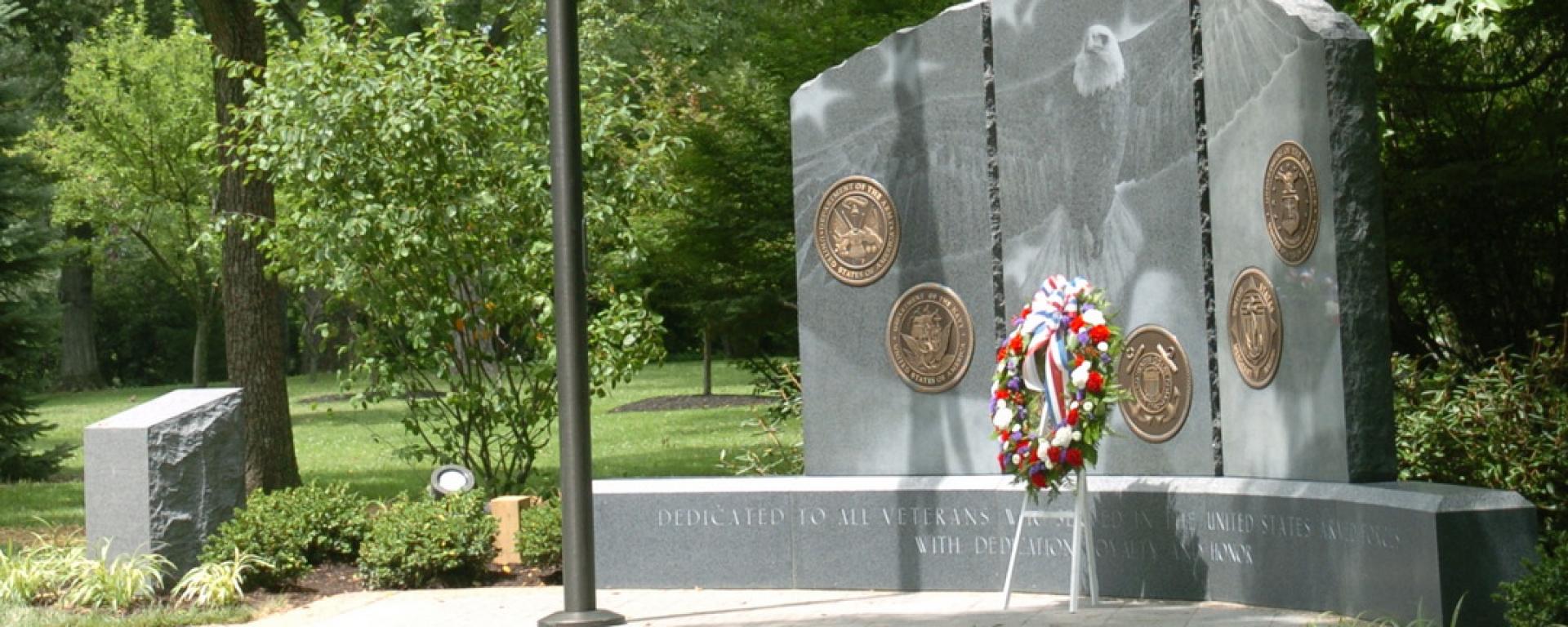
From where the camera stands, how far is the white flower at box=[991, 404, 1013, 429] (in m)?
9.26

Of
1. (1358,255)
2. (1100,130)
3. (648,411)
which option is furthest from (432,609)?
(648,411)

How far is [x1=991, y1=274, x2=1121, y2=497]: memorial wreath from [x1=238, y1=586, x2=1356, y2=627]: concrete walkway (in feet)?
2.66

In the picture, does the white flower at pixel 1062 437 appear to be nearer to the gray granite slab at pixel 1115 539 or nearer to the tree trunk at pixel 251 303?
the gray granite slab at pixel 1115 539

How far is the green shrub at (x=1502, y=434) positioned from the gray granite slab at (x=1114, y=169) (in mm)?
1664

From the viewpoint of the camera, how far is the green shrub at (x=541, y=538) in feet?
37.6

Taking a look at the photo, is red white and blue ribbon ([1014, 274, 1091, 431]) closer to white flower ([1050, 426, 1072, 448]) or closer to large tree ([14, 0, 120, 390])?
white flower ([1050, 426, 1072, 448])

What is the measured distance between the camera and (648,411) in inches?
1128

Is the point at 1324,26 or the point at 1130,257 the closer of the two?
the point at 1324,26

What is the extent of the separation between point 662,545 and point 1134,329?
11.2 ft

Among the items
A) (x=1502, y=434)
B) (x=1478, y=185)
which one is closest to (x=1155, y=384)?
(x=1502, y=434)

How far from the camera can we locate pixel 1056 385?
29.7 feet

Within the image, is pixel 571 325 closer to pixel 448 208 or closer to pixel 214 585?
pixel 214 585

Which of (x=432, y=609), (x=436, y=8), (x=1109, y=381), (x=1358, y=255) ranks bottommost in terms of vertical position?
(x=432, y=609)

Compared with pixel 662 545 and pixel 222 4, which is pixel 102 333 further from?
pixel 662 545
